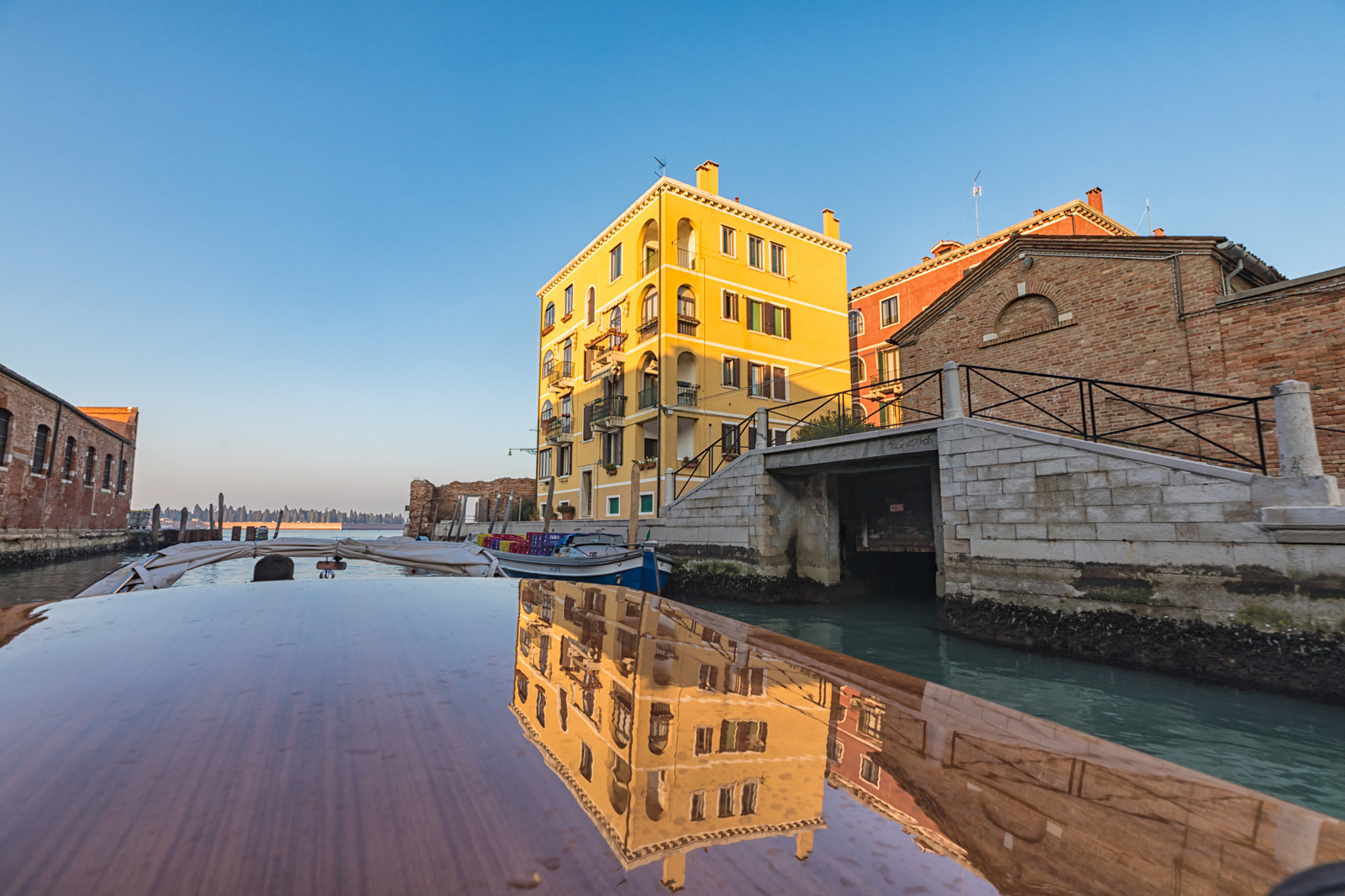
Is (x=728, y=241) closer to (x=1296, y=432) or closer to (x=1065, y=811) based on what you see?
(x=1296, y=432)

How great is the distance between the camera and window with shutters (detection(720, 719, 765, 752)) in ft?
3.03

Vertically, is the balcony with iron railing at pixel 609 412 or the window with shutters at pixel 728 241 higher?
the window with shutters at pixel 728 241

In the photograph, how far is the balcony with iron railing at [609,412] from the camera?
2331 cm

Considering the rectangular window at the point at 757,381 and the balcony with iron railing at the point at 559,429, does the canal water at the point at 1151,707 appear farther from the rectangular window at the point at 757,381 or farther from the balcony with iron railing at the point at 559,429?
the balcony with iron railing at the point at 559,429

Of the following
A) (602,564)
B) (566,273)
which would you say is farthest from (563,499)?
(602,564)

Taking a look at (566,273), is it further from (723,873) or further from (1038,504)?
(723,873)

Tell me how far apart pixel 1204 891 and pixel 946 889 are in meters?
0.29

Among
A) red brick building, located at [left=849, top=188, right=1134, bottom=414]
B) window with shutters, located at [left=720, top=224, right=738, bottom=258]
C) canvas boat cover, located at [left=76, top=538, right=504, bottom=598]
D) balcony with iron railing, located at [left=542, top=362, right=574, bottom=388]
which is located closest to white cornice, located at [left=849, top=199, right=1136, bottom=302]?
red brick building, located at [left=849, top=188, right=1134, bottom=414]

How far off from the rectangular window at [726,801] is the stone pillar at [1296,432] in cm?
778

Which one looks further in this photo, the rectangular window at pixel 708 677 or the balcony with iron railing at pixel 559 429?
the balcony with iron railing at pixel 559 429

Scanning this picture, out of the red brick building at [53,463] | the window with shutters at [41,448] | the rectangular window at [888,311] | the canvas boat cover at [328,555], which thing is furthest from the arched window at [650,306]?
the window with shutters at [41,448]

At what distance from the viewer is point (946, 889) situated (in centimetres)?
57

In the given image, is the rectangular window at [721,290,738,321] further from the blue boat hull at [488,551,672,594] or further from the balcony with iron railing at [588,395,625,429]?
Result: the blue boat hull at [488,551,672,594]

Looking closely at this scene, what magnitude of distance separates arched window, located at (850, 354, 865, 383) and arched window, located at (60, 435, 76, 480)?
3260cm
